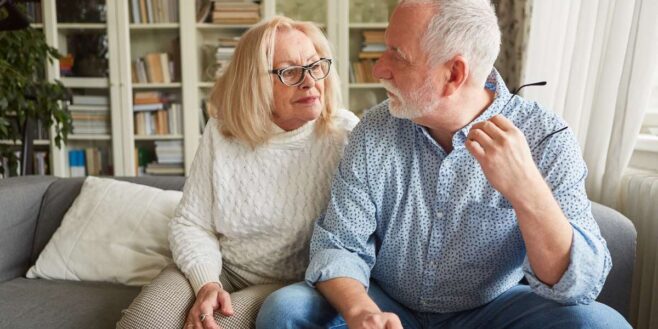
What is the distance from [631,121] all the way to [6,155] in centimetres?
260

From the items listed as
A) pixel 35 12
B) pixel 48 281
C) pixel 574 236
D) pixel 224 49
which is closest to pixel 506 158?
pixel 574 236

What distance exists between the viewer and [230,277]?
1419mm

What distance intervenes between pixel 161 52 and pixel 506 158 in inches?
120

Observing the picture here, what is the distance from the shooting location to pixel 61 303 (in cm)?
151

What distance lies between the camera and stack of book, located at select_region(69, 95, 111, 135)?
3.55m

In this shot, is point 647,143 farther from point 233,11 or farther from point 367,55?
point 233,11

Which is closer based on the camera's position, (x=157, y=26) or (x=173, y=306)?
(x=173, y=306)

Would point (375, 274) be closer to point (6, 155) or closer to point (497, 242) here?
point (497, 242)

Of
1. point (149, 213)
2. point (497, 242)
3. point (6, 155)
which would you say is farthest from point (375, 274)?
point (6, 155)

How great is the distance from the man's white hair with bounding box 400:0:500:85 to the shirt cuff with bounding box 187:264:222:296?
67 centimetres

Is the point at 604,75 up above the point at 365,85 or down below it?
above

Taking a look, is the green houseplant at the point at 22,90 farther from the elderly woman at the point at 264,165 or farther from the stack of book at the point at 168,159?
the elderly woman at the point at 264,165

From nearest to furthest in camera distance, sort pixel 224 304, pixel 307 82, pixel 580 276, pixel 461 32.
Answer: pixel 580 276, pixel 461 32, pixel 224 304, pixel 307 82

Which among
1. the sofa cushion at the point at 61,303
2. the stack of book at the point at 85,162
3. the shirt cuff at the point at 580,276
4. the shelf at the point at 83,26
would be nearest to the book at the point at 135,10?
the shelf at the point at 83,26
